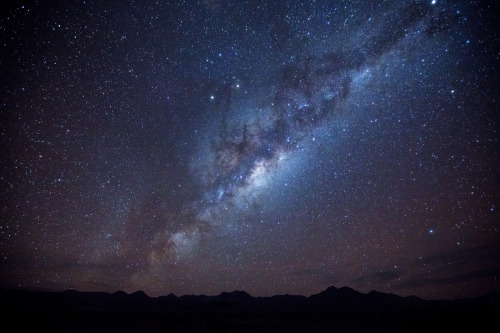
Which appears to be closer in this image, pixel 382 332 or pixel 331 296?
pixel 382 332

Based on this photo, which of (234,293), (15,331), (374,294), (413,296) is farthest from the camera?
(234,293)

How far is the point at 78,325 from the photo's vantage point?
20.1 m

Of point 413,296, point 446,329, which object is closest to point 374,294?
point 413,296

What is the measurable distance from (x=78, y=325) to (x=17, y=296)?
42808mm

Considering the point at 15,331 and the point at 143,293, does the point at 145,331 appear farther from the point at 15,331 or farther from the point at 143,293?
the point at 143,293

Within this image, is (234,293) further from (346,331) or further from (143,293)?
(346,331)

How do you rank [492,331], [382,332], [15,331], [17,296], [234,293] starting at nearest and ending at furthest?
[15,331], [492,331], [382,332], [17,296], [234,293]

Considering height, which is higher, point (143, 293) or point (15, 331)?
point (15, 331)

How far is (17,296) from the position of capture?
158 ft

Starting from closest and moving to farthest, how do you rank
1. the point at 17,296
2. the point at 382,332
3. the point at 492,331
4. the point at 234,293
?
the point at 492,331, the point at 382,332, the point at 17,296, the point at 234,293

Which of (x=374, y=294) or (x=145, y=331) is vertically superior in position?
(x=145, y=331)

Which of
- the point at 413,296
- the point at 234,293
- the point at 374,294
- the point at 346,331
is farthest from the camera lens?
the point at 234,293

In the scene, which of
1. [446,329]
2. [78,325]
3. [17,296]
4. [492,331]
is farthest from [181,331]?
[17,296]

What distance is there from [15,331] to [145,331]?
309 inches
